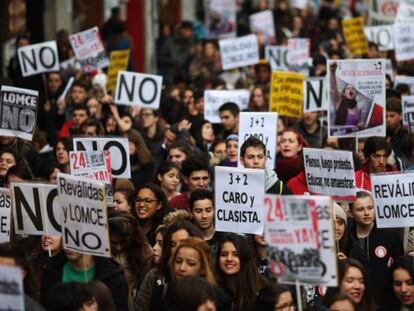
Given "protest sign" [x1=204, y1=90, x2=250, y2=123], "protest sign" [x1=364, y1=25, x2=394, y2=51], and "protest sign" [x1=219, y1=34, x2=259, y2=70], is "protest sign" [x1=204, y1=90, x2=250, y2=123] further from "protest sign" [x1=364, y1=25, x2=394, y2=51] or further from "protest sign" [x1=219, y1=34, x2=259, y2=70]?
"protest sign" [x1=364, y1=25, x2=394, y2=51]

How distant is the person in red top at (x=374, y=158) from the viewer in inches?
562

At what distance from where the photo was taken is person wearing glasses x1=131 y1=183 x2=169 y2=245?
1263cm

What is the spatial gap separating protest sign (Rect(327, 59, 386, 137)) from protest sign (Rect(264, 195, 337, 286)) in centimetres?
647

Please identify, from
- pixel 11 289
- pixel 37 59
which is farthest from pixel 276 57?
pixel 11 289

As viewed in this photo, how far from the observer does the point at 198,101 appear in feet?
65.2

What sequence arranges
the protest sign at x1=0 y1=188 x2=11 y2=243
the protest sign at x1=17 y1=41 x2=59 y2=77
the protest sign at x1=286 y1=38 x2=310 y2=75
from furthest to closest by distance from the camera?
the protest sign at x1=286 y1=38 x2=310 y2=75 < the protest sign at x1=17 y1=41 x2=59 y2=77 < the protest sign at x1=0 y1=188 x2=11 y2=243

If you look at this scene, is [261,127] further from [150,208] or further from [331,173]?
[150,208]

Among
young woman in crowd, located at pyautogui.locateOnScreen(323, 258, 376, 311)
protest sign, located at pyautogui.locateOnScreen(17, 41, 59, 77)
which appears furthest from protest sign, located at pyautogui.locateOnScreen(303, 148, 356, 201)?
protest sign, located at pyautogui.locateOnScreen(17, 41, 59, 77)

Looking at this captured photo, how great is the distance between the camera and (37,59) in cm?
2080

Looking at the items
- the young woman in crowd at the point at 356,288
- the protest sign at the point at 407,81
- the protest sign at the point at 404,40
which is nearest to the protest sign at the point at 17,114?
the protest sign at the point at 407,81

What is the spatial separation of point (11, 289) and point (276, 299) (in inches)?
82.7

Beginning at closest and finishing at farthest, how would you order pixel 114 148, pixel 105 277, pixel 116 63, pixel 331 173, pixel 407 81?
pixel 105 277, pixel 331 173, pixel 114 148, pixel 407 81, pixel 116 63

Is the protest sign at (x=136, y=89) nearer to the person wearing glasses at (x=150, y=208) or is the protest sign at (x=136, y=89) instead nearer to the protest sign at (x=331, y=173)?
the protest sign at (x=331, y=173)

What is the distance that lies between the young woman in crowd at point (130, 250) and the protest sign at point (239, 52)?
12.3 metres
